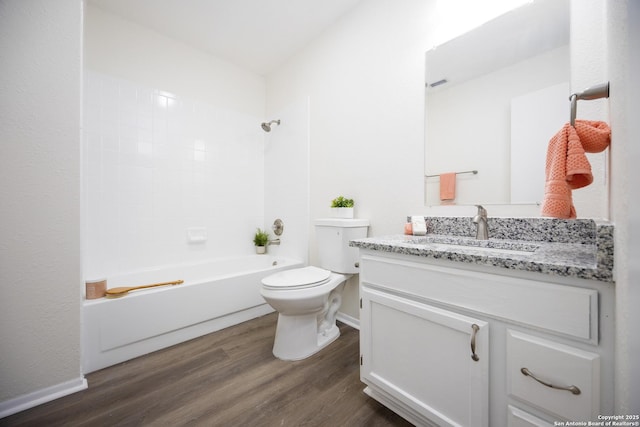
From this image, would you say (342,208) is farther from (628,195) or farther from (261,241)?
(628,195)

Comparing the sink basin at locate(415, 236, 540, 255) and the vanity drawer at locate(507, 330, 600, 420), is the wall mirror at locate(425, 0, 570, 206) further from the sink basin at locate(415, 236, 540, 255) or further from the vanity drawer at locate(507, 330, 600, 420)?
the vanity drawer at locate(507, 330, 600, 420)

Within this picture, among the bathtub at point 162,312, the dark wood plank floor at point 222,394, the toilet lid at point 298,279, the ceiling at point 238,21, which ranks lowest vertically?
the dark wood plank floor at point 222,394

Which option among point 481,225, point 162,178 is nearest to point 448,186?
point 481,225

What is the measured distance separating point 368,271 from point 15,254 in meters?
1.60

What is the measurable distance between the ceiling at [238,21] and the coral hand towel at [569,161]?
1.75 m

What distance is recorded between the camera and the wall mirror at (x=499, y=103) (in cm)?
110

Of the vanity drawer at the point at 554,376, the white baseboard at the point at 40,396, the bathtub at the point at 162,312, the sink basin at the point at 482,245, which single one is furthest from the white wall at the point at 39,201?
the vanity drawer at the point at 554,376

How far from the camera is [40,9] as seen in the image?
3.83ft

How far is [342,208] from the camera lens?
1836mm

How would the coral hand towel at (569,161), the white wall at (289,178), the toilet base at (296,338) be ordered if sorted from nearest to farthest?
the coral hand towel at (569,161), the toilet base at (296,338), the white wall at (289,178)

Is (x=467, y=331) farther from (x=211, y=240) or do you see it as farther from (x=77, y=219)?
(x=211, y=240)

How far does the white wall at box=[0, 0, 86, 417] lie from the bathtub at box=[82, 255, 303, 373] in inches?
5.8

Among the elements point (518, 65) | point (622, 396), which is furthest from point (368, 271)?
point (518, 65)

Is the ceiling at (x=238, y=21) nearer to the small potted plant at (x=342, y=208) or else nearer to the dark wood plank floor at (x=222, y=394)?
the small potted plant at (x=342, y=208)
